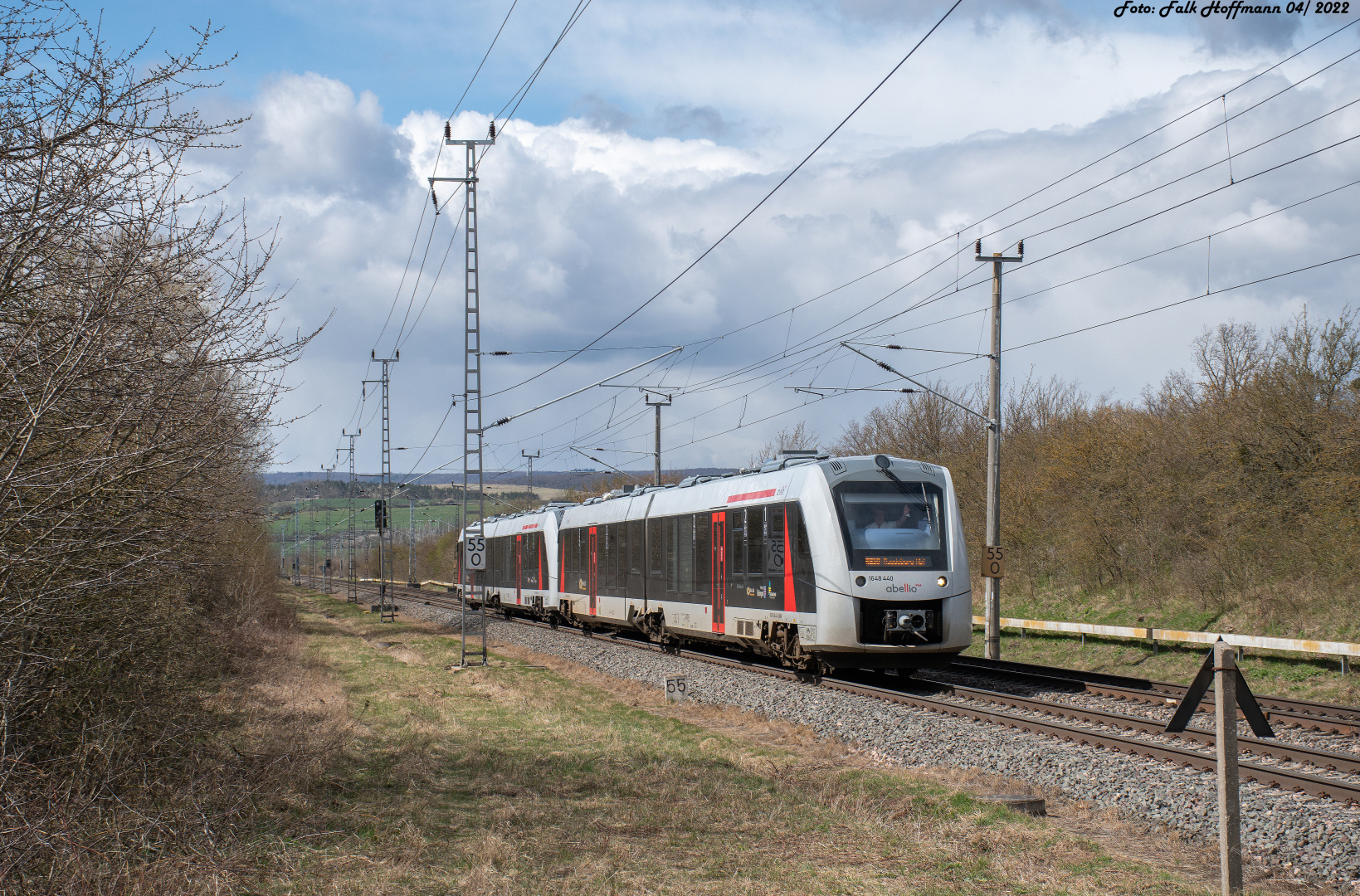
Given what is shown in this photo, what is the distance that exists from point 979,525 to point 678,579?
601 inches

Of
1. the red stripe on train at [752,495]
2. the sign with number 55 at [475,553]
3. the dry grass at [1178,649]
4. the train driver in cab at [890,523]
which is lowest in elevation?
the dry grass at [1178,649]

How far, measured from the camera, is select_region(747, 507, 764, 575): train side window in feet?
59.7

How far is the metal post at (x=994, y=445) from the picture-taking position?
73.9ft

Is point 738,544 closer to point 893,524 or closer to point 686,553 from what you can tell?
point 686,553

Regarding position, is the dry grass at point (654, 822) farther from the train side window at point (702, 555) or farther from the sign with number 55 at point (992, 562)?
the sign with number 55 at point (992, 562)

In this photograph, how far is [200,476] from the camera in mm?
7992

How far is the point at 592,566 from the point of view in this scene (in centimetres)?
2877

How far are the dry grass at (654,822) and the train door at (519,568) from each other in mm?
22668

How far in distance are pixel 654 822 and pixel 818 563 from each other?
836 centimetres

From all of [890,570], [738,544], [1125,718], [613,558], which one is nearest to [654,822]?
[1125,718]

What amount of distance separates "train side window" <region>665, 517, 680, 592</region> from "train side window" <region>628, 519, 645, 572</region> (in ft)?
6.13

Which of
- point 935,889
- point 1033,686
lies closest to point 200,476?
point 935,889

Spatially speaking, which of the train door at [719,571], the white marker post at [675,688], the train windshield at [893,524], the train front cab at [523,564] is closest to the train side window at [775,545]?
the train windshield at [893,524]

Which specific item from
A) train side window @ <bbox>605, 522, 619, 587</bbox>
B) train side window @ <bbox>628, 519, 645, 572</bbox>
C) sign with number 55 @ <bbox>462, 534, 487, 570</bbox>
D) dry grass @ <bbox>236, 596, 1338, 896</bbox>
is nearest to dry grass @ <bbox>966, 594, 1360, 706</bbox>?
train side window @ <bbox>628, 519, 645, 572</bbox>
